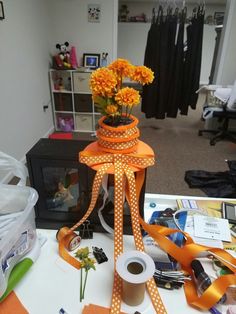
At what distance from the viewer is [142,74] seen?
0.69 meters

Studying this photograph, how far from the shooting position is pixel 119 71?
0.71m

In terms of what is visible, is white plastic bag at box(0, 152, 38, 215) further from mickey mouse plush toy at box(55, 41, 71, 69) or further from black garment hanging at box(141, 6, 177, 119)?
mickey mouse plush toy at box(55, 41, 71, 69)

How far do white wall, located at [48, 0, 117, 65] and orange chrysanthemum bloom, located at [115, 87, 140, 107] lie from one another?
306cm

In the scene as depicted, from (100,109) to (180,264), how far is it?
54 cm

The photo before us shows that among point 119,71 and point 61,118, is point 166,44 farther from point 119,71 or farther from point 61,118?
point 119,71

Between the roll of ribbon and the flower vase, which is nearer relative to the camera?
the roll of ribbon

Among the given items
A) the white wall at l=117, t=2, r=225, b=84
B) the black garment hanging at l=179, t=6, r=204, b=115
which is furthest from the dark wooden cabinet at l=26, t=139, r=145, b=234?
the white wall at l=117, t=2, r=225, b=84

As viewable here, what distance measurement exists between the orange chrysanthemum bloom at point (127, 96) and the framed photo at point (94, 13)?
3.13 m

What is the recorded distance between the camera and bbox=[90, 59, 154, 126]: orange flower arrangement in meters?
0.65

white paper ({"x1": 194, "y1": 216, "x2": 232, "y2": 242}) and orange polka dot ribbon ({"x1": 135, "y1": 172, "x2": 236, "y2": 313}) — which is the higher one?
orange polka dot ribbon ({"x1": 135, "y1": 172, "x2": 236, "y2": 313})

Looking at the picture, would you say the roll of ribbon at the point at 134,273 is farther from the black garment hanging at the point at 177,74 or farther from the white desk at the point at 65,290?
the black garment hanging at the point at 177,74

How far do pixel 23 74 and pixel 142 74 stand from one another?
2362 mm

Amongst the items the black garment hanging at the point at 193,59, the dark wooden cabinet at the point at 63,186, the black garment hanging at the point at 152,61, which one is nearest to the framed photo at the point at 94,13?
the black garment hanging at the point at 152,61

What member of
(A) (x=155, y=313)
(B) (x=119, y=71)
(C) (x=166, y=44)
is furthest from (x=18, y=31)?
(A) (x=155, y=313)
